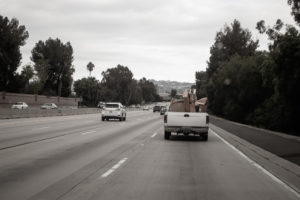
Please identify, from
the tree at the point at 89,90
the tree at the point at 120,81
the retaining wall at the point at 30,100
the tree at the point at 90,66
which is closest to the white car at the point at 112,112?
the retaining wall at the point at 30,100

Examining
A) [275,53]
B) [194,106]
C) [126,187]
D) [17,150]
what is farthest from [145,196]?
[275,53]

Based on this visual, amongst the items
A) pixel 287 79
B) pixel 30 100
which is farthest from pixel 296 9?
pixel 30 100

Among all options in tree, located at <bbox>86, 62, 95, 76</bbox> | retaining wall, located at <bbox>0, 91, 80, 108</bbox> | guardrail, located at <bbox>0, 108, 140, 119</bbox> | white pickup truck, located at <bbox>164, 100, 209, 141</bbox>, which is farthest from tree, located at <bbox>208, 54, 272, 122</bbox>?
tree, located at <bbox>86, 62, 95, 76</bbox>

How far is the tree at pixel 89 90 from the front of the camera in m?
135

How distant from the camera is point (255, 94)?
54469mm

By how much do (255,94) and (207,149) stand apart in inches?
1506

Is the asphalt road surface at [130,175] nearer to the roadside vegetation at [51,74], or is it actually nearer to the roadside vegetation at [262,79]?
the roadside vegetation at [262,79]

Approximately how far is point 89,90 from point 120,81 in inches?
1460

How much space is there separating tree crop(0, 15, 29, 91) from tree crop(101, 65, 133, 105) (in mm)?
79352

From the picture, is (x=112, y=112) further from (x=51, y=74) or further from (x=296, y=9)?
(x=51, y=74)

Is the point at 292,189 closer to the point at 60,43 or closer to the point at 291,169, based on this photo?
the point at 291,169

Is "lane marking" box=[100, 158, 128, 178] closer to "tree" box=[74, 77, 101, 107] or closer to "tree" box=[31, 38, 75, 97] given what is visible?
"tree" box=[31, 38, 75, 97]

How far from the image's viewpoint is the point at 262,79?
48781 millimetres

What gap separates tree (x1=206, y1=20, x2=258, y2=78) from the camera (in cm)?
9762
